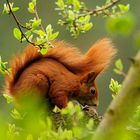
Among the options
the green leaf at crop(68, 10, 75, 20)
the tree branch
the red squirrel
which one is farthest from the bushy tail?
the tree branch

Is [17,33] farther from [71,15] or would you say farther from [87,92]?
[87,92]

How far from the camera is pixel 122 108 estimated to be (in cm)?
121

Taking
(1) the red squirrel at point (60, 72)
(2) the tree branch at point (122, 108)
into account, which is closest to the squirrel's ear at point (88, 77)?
(1) the red squirrel at point (60, 72)

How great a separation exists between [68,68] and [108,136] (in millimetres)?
2812

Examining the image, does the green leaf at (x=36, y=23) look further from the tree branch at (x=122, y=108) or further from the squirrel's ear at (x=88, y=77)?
the squirrel's ear at (x=88, y=77)

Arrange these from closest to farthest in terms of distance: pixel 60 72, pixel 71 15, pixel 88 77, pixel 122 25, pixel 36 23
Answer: pixel 122 25 < pixel 71 15 < pixel 36 23 < pixel 60 72 < pixel 88 77

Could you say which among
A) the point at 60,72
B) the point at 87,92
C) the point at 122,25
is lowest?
the point at 87,92

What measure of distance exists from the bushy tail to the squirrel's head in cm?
6

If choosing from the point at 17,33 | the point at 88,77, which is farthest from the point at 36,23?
the point at 88,77

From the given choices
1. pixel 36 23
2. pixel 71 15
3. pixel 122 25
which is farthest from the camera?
pixel 36 23

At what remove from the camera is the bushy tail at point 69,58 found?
3854 millimetres

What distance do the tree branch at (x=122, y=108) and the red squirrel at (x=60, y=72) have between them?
2.50 m

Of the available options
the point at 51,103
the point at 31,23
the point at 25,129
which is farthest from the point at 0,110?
the point at 51,103

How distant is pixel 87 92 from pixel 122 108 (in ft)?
9.31
